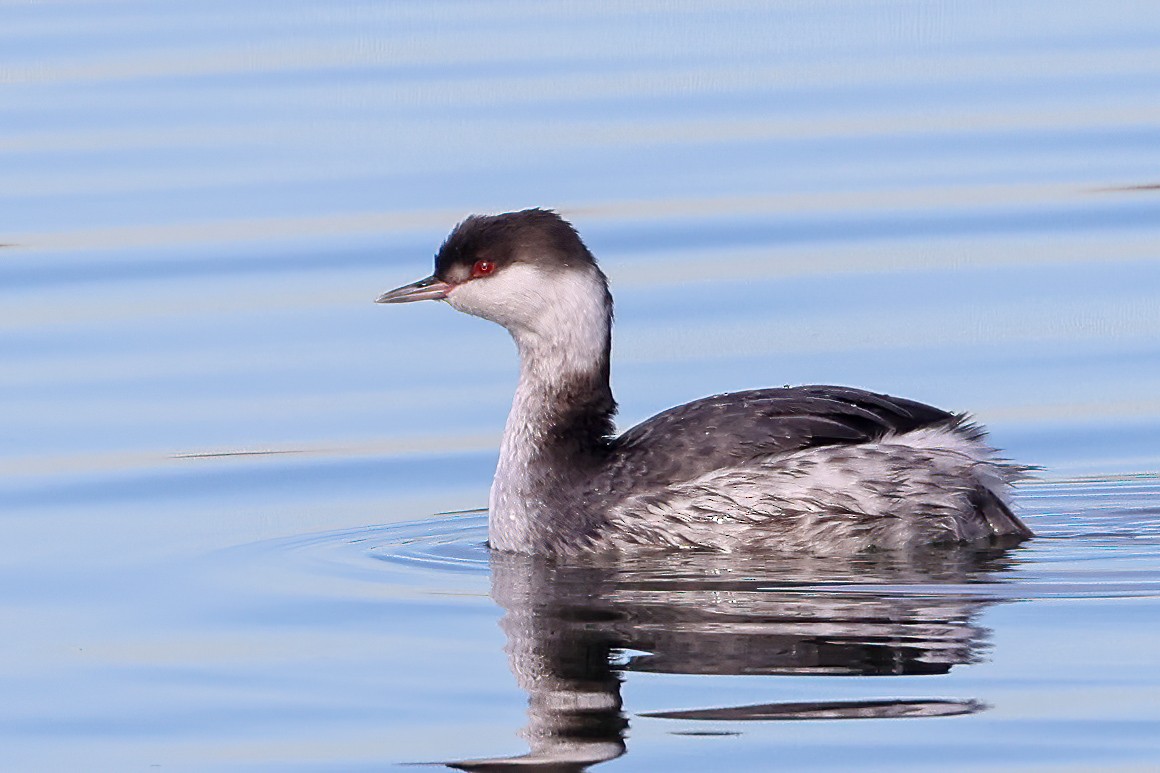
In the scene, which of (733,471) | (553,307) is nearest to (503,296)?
(553,307)

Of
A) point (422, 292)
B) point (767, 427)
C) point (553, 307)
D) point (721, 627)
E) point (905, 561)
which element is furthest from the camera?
point (422, 292)

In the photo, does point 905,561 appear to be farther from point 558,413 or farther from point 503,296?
point 503,296

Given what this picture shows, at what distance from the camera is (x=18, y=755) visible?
654 centimetres

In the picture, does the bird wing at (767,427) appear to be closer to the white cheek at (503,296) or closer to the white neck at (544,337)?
the white neck at (544,337)

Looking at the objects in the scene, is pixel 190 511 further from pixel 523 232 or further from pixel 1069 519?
pixel 1069 519

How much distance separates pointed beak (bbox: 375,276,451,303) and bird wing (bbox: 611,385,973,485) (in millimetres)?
998

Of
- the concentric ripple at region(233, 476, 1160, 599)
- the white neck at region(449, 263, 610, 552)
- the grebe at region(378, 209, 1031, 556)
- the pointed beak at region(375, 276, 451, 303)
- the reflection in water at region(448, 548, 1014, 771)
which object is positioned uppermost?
the pointed beak at region(375, 276, 451, 303)

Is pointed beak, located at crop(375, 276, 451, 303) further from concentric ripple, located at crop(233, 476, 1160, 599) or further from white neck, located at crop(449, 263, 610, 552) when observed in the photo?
concentric ripple, located at crop(233, 476, 1160, 599)

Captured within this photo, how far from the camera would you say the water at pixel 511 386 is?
6637 mm

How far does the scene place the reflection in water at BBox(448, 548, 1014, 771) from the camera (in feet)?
21.2

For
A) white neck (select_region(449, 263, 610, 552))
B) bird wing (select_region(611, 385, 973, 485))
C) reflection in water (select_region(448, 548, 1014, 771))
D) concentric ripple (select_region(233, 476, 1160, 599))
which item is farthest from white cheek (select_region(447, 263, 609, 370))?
reflection in water (select_region(448, 548, 1014, 771))

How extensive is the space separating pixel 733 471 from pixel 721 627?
1.30m

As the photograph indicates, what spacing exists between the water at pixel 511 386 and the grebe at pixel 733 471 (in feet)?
0.67

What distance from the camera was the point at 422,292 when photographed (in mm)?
9258
